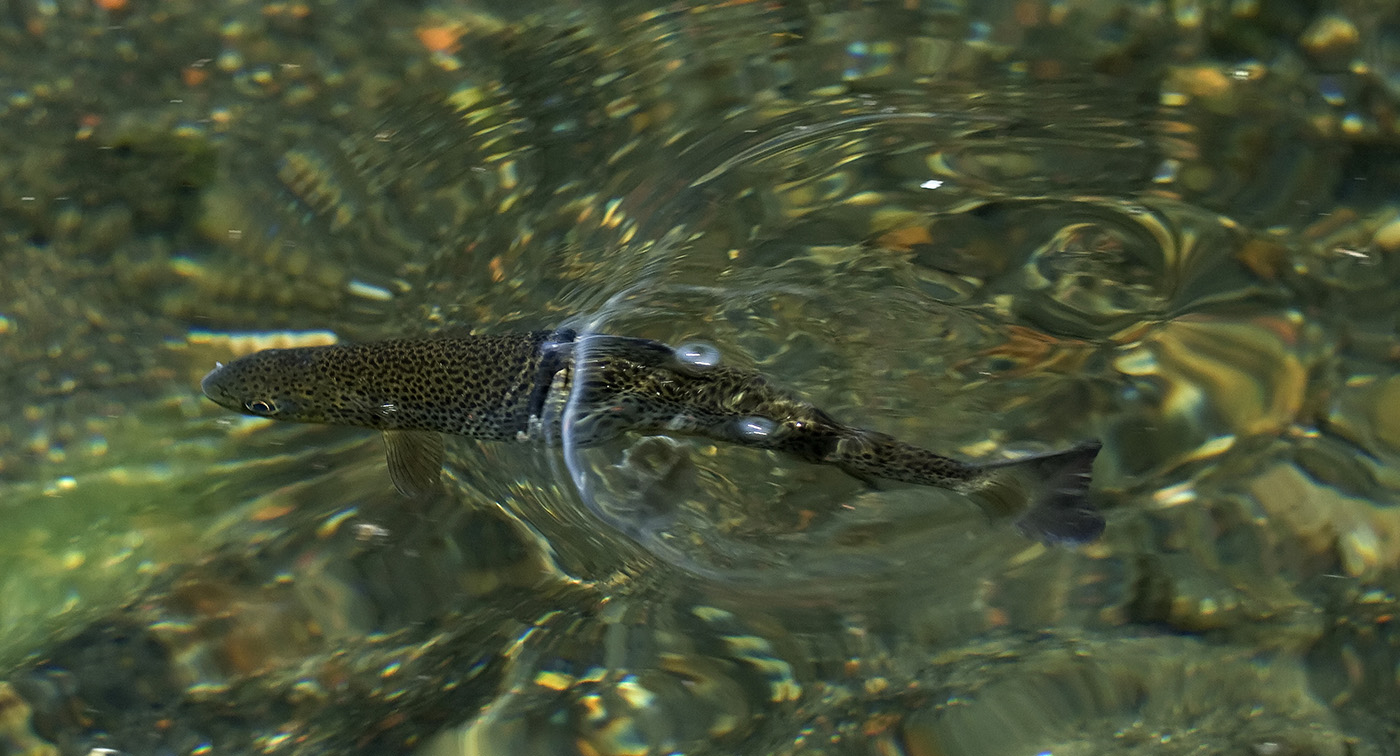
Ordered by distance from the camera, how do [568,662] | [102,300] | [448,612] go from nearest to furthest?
1. [568,662]
2. [448,612]
3. [102,300]

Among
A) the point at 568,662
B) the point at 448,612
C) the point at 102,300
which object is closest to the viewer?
the point at 568,662

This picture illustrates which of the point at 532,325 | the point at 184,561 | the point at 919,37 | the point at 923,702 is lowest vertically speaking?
the point at 923,702

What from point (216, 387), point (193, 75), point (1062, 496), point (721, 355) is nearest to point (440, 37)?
point (193, 75)

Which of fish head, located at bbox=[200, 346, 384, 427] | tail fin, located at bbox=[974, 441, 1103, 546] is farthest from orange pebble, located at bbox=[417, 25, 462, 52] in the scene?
tail fin, located at bbox=[974, 441, 1103, 546]

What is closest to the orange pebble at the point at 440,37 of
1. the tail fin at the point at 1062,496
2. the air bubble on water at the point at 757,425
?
the air bubble on water at the point at 757,425

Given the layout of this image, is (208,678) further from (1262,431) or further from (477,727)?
(1262,431)

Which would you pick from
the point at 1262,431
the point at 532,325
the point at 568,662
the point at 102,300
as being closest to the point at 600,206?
the point at 532,325

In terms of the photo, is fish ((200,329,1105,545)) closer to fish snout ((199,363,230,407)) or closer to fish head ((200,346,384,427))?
fish head ((200,346,384,427))

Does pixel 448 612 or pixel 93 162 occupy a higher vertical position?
pixel 93 162
